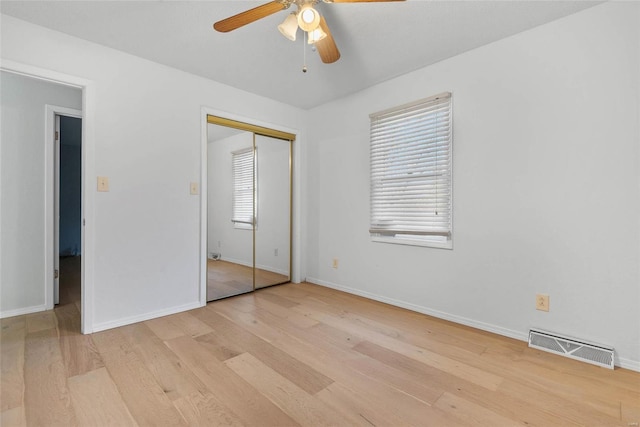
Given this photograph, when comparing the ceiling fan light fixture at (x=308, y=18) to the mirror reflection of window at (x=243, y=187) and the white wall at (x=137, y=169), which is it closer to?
the white wall at (x=137, y=169)

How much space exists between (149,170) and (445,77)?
2831 millimetres

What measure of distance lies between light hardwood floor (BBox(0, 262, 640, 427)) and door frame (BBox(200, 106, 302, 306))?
25.5 inches

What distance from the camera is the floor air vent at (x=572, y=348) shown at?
1.90 metres

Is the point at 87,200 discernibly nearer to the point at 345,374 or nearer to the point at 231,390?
the point at 231,390

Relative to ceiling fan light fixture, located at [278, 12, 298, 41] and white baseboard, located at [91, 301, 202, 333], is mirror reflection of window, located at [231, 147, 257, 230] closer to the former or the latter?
white baseboard, located at [91, 301, 202, 333]

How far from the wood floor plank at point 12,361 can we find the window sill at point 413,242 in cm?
284

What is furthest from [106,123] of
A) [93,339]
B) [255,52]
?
[93,339]

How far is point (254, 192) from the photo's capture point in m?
3.59

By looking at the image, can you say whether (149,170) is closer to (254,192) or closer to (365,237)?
(254,192)

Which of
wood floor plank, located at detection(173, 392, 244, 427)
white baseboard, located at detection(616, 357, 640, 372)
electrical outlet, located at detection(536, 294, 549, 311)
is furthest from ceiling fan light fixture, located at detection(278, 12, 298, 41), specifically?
white baseboard, located at detection(616, 357, 640, 372)

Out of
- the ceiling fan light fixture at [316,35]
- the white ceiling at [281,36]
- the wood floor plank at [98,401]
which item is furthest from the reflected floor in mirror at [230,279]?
the ceiling fan light fixture at [316,35]

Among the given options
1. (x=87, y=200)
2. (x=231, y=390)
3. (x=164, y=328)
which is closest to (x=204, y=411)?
(x=231, y=390)

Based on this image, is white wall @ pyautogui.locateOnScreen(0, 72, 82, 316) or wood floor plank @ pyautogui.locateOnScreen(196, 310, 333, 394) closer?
wood floor plank @ pyautogui.locateOnScreen(196, 310, 333, 394)

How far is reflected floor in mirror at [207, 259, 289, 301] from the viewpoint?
125 inches
